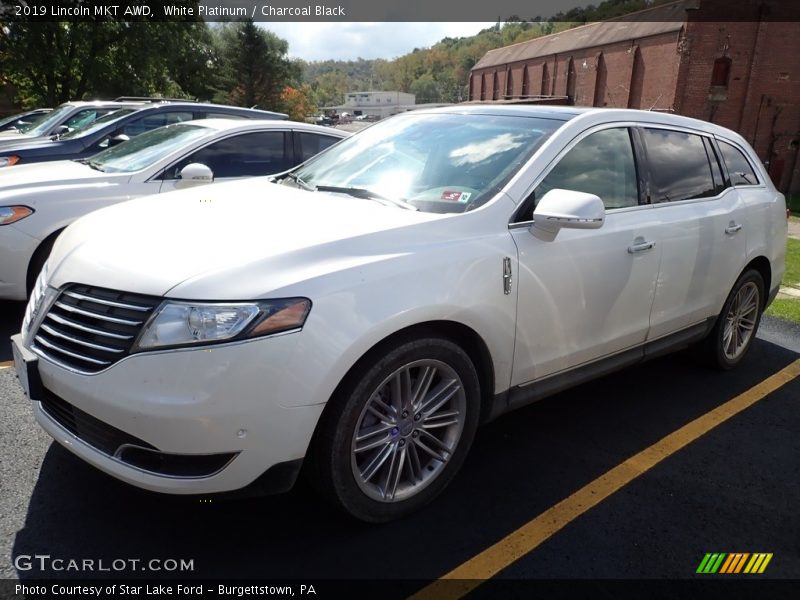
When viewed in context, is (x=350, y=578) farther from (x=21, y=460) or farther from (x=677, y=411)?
(x=677, y=411)

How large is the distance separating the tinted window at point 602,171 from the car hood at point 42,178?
149 inches

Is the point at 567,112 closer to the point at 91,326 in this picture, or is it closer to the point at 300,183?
the point at 300,183

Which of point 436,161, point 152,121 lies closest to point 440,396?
point 436,161

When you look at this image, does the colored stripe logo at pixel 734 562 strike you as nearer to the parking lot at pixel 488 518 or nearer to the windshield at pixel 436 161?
the parking lot at pixel 488 518

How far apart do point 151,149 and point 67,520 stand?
4.01m

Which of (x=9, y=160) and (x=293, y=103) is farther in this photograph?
(x=293, y=103)

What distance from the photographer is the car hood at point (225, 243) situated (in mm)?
2145

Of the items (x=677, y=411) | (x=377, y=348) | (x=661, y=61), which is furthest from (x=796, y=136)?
(x=377, y=348)

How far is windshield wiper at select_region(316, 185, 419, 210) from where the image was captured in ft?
9.30

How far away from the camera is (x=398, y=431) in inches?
101

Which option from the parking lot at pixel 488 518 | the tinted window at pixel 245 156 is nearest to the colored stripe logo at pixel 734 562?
the parking lot at pixel 488 518

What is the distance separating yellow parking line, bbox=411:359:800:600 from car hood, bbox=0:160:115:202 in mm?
4061

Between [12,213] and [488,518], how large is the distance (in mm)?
3937

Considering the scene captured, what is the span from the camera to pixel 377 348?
2.33 m
